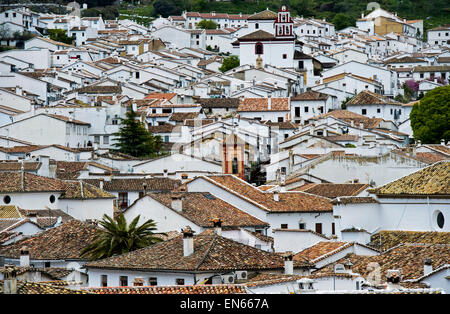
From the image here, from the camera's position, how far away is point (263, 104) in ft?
260

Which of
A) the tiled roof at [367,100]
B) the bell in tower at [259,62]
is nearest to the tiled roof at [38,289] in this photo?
the tiled roof at [367,100]

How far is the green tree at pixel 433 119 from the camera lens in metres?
68.6

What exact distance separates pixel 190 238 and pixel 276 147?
40.2 m

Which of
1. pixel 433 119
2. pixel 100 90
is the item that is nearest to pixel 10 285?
pixel 433 119

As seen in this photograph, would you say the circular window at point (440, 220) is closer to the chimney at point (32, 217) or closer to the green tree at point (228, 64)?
the chimney at point (32, 217)

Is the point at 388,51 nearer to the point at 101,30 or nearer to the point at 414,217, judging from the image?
the point at 101,30

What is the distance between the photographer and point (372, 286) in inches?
826

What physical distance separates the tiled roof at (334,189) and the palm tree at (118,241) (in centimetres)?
1222

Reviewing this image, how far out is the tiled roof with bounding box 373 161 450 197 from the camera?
31.7 meters

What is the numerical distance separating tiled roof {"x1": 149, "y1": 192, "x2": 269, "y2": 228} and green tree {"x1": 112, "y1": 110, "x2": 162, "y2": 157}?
3211cm

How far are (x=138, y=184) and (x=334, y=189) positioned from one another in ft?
34.1

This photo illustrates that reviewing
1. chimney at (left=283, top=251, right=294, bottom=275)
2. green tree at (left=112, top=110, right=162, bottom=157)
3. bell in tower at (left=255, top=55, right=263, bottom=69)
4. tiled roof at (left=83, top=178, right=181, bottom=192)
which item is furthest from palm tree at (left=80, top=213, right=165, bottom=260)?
bell in tower at (left=255, top=55, right=263, bottom=69)

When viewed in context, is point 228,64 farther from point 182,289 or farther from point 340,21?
point 182,289
